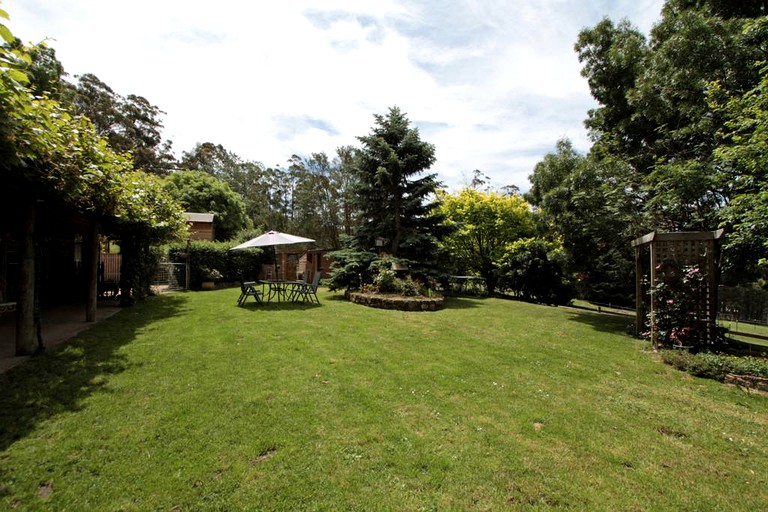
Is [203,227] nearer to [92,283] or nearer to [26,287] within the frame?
[92,283]

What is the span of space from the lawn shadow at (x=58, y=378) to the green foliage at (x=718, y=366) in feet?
24.7

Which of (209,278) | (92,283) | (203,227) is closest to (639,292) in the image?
(92,283)

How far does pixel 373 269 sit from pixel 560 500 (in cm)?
1010

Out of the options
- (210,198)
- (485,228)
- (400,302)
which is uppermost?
(210,198)

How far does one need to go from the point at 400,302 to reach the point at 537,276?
27.3 feet

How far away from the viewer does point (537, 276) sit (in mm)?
14812

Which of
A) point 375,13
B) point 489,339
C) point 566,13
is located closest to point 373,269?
point 489,339

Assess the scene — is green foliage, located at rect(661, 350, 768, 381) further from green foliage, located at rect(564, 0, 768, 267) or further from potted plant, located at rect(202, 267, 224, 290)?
potted plant, located at rect(202, 267, 224, 290)

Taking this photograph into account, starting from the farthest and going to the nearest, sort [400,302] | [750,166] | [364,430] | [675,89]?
[400,302] < [675,89] < [750,166] < [364,430]

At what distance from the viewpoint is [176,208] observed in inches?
380

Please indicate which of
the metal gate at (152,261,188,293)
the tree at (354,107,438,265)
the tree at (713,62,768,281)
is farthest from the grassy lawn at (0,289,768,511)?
the metal gate at (152,261,188,293)

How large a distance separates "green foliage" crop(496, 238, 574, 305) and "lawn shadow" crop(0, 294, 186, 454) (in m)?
14.3

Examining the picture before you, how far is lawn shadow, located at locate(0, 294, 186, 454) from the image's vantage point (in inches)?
116

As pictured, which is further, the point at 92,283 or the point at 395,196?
the point at 395,196
